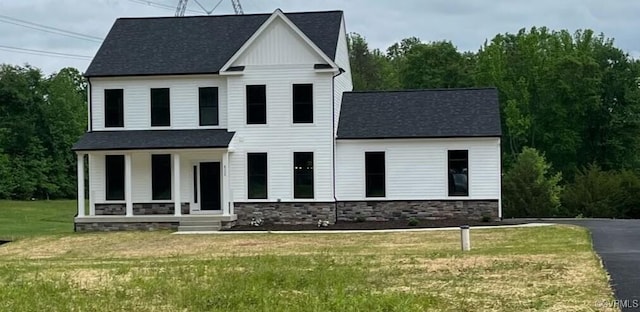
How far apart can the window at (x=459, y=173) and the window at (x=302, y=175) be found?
5150 millimetres

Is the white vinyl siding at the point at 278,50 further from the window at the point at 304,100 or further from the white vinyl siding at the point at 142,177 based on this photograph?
the white vinyl siding at the point at 142,177

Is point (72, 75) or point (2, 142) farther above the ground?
point (72, 75)

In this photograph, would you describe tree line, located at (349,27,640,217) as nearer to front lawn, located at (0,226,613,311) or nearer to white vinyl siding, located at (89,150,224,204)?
white vinyl siding, located at (89,150,224,204)

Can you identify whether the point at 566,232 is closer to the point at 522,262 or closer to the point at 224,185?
the point at 522,262

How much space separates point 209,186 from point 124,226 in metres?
3.61

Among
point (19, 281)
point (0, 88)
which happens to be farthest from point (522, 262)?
point (0, 88)

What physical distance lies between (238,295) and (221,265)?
4739 millimetres

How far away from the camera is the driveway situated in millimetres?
10883

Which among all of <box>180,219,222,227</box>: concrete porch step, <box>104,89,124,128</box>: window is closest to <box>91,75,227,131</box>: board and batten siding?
<box>104,89,124,128</box>: window

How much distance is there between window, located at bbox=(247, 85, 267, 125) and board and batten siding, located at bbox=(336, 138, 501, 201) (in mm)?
3041

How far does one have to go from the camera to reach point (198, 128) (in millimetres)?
32344

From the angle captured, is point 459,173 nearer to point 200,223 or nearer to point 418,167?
point 418,167

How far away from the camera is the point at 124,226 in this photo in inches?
1217

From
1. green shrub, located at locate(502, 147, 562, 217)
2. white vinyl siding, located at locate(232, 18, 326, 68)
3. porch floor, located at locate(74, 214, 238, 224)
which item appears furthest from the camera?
green shrub, located at locate(502, 147, 562, 217)
